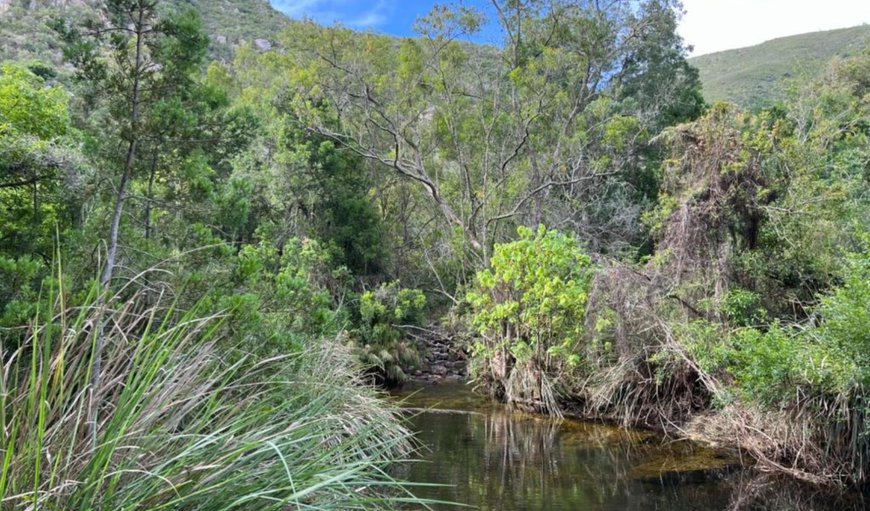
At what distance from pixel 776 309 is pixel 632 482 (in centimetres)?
426

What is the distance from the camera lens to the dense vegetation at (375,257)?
2465mm

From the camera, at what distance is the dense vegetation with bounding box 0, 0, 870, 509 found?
2465 mm

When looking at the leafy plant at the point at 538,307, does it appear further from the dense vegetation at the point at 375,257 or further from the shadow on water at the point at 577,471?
the shadow on water at the point at 577,471

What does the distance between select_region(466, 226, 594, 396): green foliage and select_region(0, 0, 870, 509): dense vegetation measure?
0.06 m

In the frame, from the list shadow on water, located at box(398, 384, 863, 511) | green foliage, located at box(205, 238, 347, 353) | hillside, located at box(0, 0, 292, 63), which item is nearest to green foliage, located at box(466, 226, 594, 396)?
shadow on water, located at box(398, 384, 863, 511)

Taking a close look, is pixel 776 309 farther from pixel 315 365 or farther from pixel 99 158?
pixel 99 158

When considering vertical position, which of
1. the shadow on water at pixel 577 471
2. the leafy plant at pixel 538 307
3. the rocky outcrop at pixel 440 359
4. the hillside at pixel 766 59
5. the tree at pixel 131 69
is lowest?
the rocky outcrop at pixel 440 359

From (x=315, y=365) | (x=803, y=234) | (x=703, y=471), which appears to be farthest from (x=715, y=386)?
(x=315, y=365)

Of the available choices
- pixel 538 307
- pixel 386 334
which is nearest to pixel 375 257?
pixel 386 334

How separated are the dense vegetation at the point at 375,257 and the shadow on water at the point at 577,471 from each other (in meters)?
0.58

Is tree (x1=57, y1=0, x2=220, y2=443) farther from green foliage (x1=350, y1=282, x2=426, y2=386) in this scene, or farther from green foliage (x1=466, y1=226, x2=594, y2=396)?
green foliage (x1=350, y1=282, x2=426, y2=386)

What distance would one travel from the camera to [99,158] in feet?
16.7

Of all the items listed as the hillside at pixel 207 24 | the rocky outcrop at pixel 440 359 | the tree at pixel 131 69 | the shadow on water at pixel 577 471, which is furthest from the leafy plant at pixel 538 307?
the hillside at pixel 207 24

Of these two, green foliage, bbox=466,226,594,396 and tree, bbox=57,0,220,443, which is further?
green foliage, bbox=466,226,594,396
